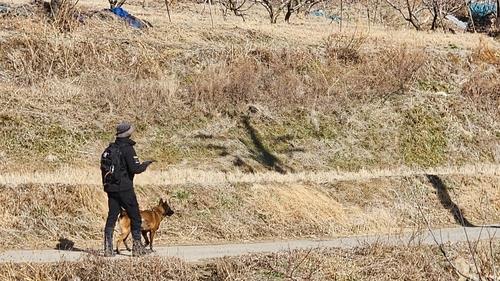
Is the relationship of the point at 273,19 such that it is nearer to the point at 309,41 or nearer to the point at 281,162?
the point at 309,41

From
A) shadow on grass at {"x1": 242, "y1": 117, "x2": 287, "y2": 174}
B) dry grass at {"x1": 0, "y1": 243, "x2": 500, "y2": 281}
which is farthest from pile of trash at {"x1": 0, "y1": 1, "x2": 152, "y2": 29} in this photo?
dry grass at {"x1": 0, "y1": 243, "x2": 500, "y2": 281}

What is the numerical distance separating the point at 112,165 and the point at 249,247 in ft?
9.88

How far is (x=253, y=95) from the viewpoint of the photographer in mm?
20516

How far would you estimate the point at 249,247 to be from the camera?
1251 cm

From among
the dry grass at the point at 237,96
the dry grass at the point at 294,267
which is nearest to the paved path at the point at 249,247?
the dry grass at the point at 294,267

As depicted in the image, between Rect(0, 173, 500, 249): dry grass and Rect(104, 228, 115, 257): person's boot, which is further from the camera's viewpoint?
Rect(0, 173, 500, 249): dry grass

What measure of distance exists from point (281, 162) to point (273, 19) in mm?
11400

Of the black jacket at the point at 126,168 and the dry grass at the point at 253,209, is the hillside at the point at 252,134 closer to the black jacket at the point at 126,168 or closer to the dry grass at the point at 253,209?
the dry grass at the point at 253,209

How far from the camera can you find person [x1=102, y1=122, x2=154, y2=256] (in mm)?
10406

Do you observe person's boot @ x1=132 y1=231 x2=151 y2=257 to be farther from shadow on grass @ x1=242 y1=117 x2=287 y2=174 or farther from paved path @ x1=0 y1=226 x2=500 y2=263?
shadow on grass @ x1=242 y1=117 x2=287 y2=174

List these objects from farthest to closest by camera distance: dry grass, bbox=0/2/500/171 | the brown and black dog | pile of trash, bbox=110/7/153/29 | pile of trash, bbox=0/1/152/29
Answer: pile of trash, bbox=110/7/153/29
pile of trash, bbox=0/1/152/29
dry grass, bbox=0/2/500/171
the brown and black dog

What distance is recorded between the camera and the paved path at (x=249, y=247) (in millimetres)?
10922

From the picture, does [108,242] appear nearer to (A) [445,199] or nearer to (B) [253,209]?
(B) [253,209]

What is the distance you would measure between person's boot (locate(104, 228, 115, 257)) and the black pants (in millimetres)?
53
